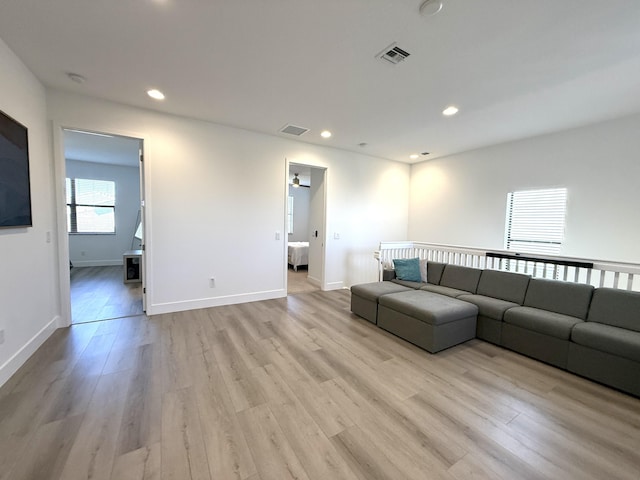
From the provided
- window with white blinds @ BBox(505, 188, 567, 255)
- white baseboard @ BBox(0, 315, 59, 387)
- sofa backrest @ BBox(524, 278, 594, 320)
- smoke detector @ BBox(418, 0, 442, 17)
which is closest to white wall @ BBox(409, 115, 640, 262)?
window with white blinds @ BBox(505, 188, 567, 255)

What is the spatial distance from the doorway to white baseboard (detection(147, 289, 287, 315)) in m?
2.02

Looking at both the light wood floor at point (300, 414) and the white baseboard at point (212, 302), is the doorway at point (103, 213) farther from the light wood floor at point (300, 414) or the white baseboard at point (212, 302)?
the light wood floor at point (300, 414)

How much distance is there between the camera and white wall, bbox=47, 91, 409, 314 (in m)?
3.45

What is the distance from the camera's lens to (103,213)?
23.6ft

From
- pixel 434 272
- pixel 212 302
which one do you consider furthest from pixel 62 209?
pixel 434 272

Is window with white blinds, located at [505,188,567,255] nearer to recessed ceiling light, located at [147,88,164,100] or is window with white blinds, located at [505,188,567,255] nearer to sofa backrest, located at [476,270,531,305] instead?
sofa backrest, located at [476,270,531,305]

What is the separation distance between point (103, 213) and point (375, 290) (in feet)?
25.7

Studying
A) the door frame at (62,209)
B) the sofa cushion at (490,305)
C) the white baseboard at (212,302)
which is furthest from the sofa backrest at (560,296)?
the door frame at (62,209)

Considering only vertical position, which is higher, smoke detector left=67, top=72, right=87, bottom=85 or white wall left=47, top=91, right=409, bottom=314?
smoke detector left=67, top=72, right=87, bottom=85

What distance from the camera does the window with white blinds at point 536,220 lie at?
156 inches

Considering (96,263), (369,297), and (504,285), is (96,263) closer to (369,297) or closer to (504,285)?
(369,297)

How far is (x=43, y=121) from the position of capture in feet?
9.40

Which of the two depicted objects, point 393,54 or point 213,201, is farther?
point 213,201

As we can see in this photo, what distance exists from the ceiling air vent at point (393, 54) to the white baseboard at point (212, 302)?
362 cm
